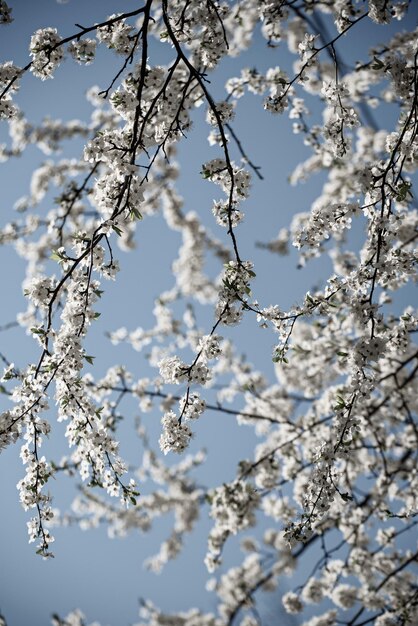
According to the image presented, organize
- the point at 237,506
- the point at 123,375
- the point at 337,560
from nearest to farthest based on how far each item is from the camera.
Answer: the point at 237,506, the point at 123,375, the point at 337,560

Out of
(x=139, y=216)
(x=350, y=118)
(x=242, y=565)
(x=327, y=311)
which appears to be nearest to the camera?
(x=139, y=216)

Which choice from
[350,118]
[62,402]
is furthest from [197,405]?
[350,118]

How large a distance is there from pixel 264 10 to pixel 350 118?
1.30 metres

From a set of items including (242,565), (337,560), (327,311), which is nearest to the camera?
(327,311)

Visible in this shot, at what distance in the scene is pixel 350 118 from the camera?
153 inches

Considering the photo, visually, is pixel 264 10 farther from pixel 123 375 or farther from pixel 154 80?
pixel 123 375

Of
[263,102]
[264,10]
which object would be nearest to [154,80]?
[263,102]

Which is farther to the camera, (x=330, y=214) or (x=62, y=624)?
(x=62, y=624)

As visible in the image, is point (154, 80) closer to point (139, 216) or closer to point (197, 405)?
point (139, 216)

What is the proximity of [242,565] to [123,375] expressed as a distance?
689 cm

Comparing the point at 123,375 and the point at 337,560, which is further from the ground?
the point at 123,375

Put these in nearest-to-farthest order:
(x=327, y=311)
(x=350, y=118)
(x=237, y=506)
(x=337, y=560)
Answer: (x=327, y=311), (x=350, y=118), (x=237, y=506), (x=337, y=560)

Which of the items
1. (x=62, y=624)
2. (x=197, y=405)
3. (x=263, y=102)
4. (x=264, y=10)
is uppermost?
(x=264, y=10)

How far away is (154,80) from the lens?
11.4 feet
